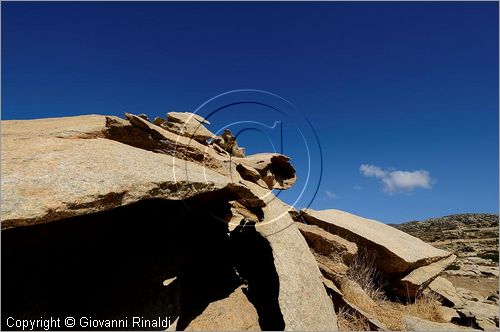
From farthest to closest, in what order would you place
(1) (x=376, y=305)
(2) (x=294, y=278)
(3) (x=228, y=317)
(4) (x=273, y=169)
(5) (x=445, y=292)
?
(5) (x=445, y=292), (4) (x=273, y=169), (1) (x=376, y=305), (2) (x=294, y=278), (3) (x=228, y=317)

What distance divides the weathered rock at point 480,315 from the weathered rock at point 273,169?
606cm

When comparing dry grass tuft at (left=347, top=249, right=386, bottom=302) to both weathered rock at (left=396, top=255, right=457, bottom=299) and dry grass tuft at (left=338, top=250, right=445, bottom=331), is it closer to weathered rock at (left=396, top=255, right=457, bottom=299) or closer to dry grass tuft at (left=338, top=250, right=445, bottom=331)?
dry grass tuft at (left=338, top=250, right=445, bottom=331)

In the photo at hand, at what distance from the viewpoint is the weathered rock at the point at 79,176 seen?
5.07 m

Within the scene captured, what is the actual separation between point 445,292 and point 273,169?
286 inches

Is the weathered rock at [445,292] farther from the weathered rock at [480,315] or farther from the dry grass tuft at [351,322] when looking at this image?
the dry grass tuft at [351,322]

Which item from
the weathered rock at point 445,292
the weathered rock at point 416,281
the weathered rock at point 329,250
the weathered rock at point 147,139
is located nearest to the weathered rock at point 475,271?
the weathered rock at point 445,292

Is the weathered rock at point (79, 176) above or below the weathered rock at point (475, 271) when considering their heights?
above

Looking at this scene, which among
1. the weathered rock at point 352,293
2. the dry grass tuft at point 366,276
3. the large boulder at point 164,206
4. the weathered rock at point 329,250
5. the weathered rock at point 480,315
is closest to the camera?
the large boulder at point 164,206

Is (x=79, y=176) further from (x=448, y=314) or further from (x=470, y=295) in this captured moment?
(x=470, y=295)

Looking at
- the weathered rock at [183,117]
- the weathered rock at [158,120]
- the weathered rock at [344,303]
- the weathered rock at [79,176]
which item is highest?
the weathered rock at [183,117]

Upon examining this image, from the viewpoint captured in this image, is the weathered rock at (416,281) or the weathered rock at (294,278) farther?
the weathered rock at (416,281)

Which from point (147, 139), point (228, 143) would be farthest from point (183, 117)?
point (147, 139)

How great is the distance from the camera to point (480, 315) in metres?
10.3

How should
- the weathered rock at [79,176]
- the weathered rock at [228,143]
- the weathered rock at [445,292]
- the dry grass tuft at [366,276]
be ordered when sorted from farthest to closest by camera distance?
the weathered rock at [228,143]
the weathered rock at [445,292]
the dry grass tuft at [366,276]
the weathered rock at [79,176]
